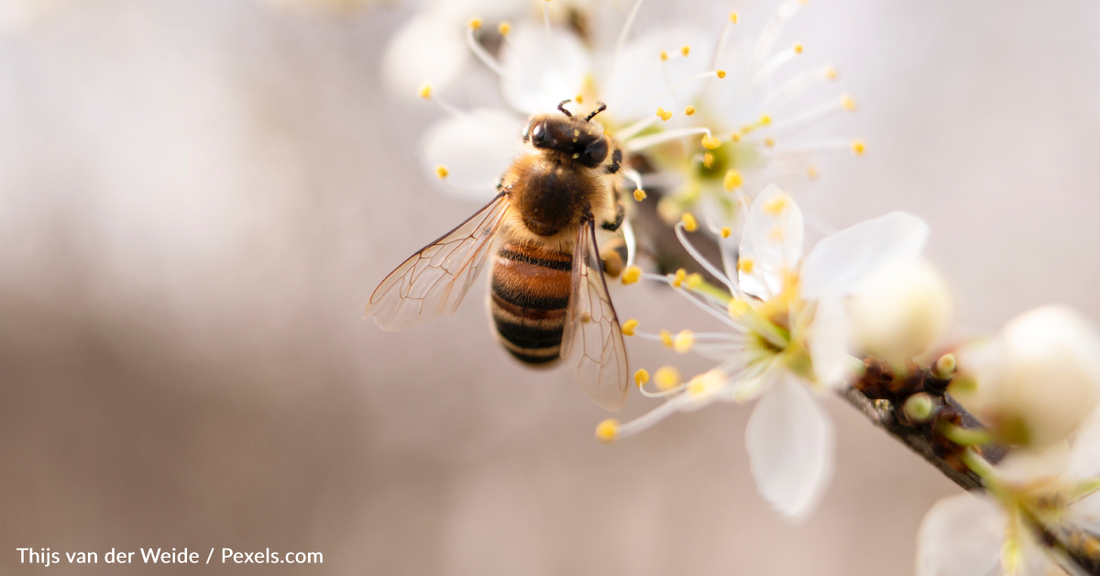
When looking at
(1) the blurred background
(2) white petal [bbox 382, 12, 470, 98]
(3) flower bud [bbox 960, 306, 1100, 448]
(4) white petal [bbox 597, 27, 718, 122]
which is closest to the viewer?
(3) flower bud [bbox 960, 306, 1100, 448]

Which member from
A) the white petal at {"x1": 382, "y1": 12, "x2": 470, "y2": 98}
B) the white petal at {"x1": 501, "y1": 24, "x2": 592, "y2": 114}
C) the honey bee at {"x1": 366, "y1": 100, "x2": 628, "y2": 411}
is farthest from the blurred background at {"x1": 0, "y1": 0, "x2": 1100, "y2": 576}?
the honey bee at {"x1": 366, "y1": 100, "x2": 628, "y2": 411}

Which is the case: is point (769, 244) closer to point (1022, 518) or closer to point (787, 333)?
point (787, 333)

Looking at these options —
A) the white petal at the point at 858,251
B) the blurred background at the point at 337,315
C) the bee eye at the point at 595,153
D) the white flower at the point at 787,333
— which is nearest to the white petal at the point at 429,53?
the bee eye at the point at 595,153

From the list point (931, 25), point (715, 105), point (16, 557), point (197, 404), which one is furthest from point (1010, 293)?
point (16, 557)

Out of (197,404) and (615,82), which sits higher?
(197,404)

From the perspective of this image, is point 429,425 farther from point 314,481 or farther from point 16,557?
point 16,557

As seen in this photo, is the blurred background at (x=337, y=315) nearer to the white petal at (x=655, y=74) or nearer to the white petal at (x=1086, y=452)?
the white petal at (x=655, y=74)

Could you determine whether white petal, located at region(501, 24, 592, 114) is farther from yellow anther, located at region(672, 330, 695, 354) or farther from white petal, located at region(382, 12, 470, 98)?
yellow anther, located at region(672, 330, 695, 354)
